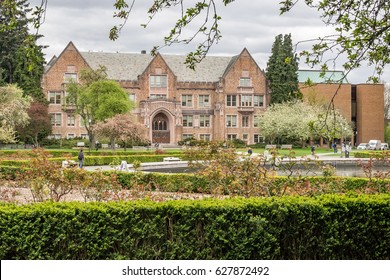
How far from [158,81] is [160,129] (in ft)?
19.2

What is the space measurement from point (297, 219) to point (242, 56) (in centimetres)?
6325

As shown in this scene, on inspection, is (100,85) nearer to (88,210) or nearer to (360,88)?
(360,88)

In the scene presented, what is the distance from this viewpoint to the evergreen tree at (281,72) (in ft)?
213

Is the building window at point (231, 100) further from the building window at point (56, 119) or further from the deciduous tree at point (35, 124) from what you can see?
the deciduous tree at point (35, 124)

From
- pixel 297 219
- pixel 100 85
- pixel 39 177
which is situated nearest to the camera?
pixel 297 219

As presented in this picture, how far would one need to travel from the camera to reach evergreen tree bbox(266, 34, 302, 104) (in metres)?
65.1

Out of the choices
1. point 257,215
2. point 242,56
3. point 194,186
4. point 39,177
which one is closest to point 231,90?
point 242,56

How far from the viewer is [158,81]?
6894cm

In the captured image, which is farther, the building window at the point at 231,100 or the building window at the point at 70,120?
the building window at the point at 231,100

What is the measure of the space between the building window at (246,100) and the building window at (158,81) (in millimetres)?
9745

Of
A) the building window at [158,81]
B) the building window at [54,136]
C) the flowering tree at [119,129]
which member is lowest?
the building window at [54,136]

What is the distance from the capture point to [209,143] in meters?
15.2

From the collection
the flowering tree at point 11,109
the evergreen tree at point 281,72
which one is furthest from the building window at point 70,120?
the evergreen tree at point 281,72

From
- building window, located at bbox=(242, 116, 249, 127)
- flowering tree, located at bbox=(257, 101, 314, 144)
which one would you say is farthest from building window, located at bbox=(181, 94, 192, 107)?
flowering tree, located at bbox=(257, 101, 314, 144)
